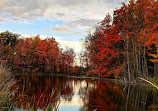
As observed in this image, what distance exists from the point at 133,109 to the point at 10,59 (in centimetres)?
4375

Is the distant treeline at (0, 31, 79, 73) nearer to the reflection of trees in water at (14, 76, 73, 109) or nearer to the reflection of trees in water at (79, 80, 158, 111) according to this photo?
the reflection of trees in water at (14, 76, 73, 109)

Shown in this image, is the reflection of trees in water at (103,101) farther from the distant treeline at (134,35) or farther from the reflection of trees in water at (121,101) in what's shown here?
the distant treeline at (134,35)

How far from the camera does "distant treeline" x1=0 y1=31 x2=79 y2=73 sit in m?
48.4

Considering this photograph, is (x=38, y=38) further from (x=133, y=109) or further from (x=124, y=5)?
(x=133, y=109)

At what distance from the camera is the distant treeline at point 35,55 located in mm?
48406

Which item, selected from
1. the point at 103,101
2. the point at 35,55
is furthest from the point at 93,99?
the point at 35,55

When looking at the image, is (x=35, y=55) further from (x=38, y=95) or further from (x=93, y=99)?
(x=93, y=99)

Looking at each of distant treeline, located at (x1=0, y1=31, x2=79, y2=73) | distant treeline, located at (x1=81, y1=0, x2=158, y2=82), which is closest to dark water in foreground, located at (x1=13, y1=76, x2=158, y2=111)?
distant treeline, located at (x1=81, y1=0, x2=158, y2=82)

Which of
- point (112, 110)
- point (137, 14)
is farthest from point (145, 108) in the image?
point (137, 14)

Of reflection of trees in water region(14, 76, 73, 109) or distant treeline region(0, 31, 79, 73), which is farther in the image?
distant treeline region(0, 31, 79, 73)

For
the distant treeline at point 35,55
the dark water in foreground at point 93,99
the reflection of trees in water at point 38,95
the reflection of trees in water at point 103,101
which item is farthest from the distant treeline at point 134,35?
the distant treeline at point 35,55

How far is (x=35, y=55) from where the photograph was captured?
5038 centimetres

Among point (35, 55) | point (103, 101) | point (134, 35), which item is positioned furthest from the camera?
point (35, 55)

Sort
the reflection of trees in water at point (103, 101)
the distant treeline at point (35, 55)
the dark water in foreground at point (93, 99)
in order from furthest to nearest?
the distant treeline at point (35, 55)
the reflection of trees in water at point (103, 101)
the dark water in foreground at point (93, 99)
